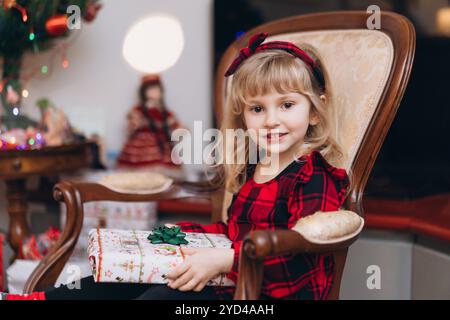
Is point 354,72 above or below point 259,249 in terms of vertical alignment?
above

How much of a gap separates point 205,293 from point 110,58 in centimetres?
145

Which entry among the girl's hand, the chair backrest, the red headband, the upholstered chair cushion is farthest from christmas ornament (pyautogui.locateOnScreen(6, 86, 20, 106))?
the upholstered chair cushion

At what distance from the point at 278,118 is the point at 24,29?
109 centimetres

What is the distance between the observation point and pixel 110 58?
7.36 ft

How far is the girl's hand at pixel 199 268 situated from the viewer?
960 mm

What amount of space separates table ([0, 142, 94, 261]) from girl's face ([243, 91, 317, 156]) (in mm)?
930

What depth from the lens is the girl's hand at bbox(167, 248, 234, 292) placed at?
96 cm

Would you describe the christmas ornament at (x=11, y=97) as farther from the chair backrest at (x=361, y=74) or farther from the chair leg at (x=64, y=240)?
the chair backrest at (x=361, y=74)

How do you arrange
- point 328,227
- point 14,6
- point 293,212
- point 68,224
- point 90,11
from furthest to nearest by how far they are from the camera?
1. point 90,11
2. point 14,6
3. point 68,224
4. point 293,212
5. point 328,227

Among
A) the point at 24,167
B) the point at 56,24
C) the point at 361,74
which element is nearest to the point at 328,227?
the point at 361,74

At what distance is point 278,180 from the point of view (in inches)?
43.9

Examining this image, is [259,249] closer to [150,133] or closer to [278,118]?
[278,118]

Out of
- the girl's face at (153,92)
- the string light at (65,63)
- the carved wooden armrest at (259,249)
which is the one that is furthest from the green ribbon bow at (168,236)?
the string light at (65,63)
